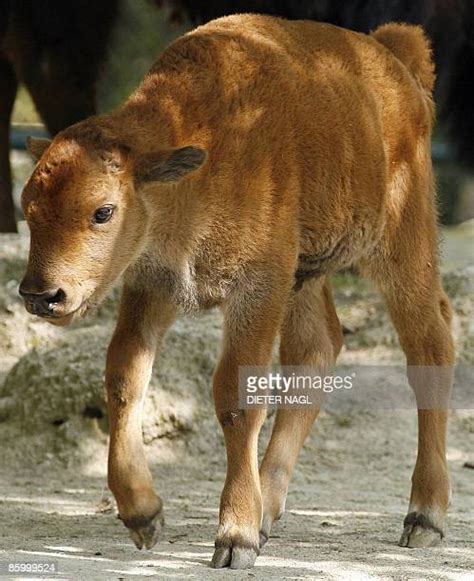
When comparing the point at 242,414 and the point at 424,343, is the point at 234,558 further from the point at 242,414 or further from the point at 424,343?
the point at 424,343

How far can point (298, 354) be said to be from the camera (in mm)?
7223

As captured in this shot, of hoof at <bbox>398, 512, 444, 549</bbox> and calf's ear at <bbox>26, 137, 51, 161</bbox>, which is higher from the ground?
calf's ear at <bbox>26, 137, 51, 161</bbox>

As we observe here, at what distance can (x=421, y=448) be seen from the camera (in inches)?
270

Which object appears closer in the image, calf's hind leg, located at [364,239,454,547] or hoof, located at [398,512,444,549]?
hoof, located at [398,512,444,549]

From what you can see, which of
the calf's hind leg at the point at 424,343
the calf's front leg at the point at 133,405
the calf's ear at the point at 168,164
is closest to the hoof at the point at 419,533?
the calf's hind leg at the point at 424,343

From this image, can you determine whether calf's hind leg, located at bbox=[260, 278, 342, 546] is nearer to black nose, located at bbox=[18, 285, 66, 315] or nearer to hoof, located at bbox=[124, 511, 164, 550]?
hoof, located at bbox=[124, 511, 164, 550]

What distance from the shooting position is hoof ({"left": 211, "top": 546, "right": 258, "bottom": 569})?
5.77m

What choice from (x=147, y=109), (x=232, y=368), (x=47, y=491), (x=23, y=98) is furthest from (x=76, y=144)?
(x=23, y=98)

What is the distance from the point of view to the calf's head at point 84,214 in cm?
541

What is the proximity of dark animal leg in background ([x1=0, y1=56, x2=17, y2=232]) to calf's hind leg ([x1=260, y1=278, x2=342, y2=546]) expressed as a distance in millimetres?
3782
